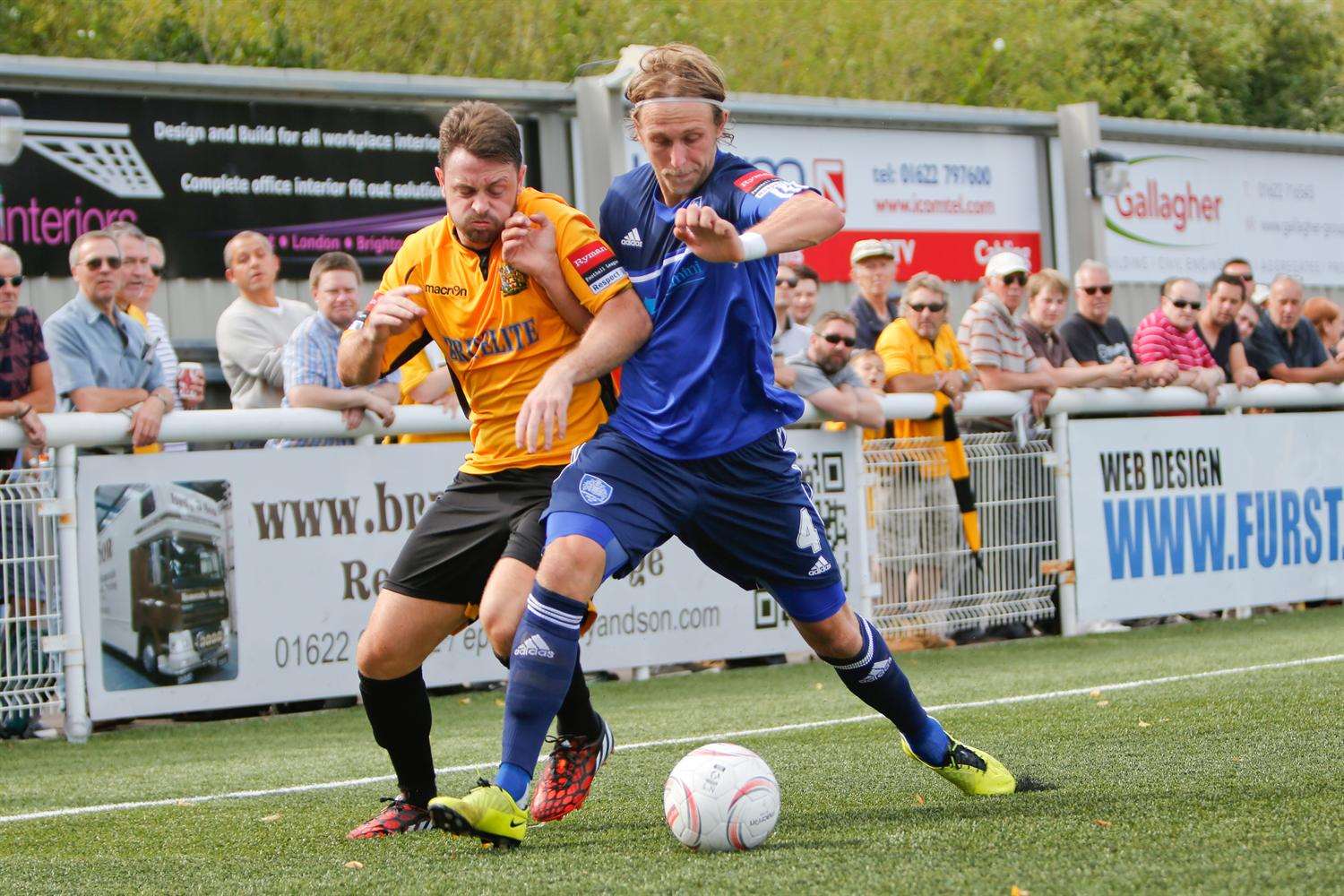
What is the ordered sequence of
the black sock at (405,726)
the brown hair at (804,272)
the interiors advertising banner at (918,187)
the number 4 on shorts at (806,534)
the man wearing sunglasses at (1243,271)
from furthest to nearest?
1. the interiors advertising banner at (918,187)
2. the man wearing sunglasses at (1243,271)
3. the brown hair at (804,272)
4. the black sock at (405,726)
5. the number 4 on shorts at (806,534)

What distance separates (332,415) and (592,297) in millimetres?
4445

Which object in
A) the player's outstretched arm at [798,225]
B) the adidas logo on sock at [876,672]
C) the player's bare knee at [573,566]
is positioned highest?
the player's outstretched arm at [798,225]

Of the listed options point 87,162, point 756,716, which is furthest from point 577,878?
point 87,162

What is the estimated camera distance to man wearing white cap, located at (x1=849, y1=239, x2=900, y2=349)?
469 inches

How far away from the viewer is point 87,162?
566 inches

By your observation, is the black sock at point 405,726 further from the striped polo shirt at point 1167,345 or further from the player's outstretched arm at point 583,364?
the striped polo shirt at point 1167,345

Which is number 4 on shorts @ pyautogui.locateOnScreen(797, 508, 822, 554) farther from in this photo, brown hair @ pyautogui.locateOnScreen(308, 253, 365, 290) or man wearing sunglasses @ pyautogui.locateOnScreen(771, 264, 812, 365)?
man wearing sunglasses @ pyautogui.locateOnScreen(771, 264, 812, 365)

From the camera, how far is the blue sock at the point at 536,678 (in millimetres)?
4953

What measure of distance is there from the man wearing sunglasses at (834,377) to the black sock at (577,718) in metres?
5.06

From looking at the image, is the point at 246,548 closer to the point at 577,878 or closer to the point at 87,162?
the point at 577,878

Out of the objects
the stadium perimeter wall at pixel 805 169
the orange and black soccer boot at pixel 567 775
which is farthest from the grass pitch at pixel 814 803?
the stadium perimeter wall at pixel 805 169

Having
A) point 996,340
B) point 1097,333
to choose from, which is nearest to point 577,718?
point 996,340

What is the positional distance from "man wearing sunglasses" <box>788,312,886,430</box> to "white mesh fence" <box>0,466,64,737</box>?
4.24 m

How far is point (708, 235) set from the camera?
4746mm
